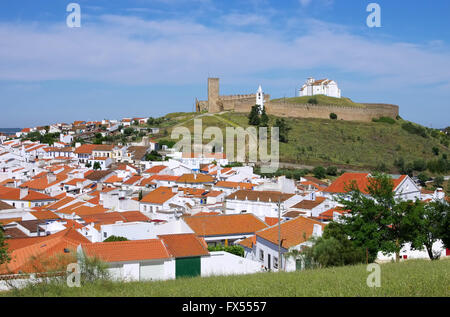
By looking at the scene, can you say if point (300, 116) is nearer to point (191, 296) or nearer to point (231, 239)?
point (231, 239)

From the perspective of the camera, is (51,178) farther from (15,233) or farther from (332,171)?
(332,171)

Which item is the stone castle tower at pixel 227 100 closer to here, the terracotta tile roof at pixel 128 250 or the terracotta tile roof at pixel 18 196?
the terracotta tile roof at pixel 18 196

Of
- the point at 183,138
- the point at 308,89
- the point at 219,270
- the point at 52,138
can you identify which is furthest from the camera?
the point at 308,89

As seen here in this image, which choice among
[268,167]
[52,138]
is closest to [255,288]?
[268,167]

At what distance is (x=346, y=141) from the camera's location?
6525 centimetres

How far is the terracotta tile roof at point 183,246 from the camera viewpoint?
12.5 metres

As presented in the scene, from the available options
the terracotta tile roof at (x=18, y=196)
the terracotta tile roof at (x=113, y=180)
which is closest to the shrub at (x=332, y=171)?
the terracotta tile roof at (x=113, y=180)

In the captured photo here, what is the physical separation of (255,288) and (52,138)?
6812cm

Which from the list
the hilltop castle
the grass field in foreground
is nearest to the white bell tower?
the hilltop castle

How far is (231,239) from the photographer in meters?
18.9

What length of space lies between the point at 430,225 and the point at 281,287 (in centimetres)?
836

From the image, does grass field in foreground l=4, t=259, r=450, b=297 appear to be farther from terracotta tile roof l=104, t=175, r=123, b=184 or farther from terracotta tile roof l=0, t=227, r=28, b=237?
terracotta tile roof l=104, t=175, r=123, b=184

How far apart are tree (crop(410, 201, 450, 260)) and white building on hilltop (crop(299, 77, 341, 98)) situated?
242 feet

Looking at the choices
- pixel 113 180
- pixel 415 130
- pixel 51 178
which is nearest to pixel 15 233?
pixel 51 178
